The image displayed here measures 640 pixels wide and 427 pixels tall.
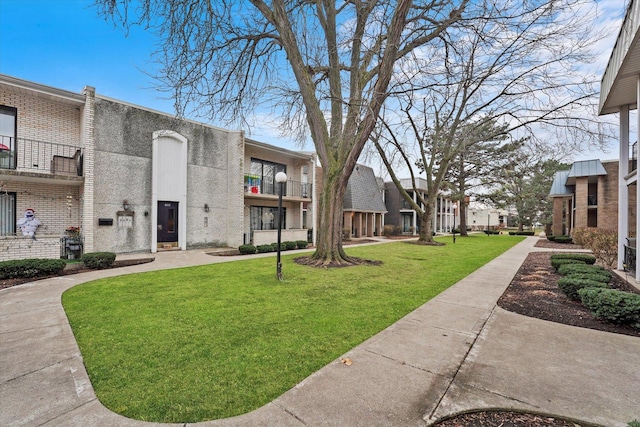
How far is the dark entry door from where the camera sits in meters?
13.4

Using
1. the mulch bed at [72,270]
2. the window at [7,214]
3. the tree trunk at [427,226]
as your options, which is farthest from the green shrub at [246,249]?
the tree trunk at [427,226]

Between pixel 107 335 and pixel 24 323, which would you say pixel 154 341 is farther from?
pixel 24 323

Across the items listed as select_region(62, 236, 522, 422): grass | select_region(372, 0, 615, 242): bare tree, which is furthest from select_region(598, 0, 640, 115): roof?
select_region(62, 236, 522, 422): grass

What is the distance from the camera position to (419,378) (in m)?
2.73

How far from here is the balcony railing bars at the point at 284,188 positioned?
1602 cm

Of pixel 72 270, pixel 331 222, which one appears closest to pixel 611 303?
pixel 331 222

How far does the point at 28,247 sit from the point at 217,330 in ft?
31.3

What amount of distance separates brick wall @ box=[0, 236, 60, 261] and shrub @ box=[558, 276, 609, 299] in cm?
1420

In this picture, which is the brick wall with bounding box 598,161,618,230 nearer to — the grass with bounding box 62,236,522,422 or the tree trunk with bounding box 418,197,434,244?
the tree trunk with bounding box 418,197,434,244

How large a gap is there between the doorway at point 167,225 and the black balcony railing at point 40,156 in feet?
11.1

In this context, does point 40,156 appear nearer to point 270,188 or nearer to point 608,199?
point 270,188

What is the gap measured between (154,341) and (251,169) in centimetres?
1432

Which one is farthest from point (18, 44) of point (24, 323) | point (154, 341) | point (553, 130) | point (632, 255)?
point (553, 130)

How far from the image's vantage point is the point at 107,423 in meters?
2.12
